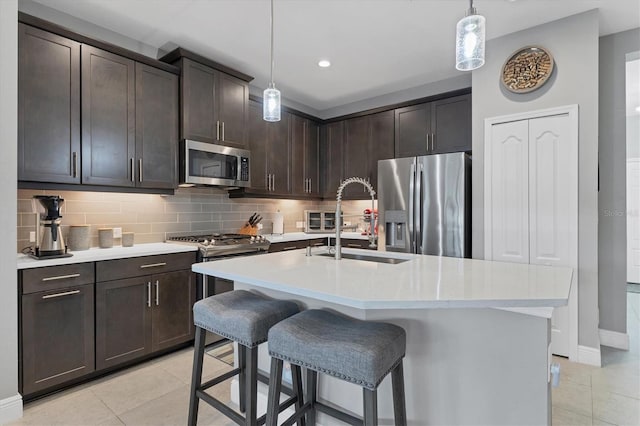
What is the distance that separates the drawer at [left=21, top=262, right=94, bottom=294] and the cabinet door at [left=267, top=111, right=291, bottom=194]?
2.19 metres

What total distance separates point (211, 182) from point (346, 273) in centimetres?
211

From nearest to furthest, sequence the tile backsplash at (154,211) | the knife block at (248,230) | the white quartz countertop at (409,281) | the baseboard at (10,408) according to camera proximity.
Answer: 1. the white quartz countertop at (409,281)
2. the baseboard at (10,408)
3. the tile backsplash at (154,211)
4. the knife block at (248,230)

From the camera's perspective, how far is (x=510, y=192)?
2.89 metres

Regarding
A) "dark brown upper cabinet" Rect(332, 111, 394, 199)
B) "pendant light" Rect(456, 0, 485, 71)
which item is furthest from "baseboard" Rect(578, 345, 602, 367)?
"dark brown upper cabinet" Rect(332, 111, 394, 199)

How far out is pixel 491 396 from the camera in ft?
4.43

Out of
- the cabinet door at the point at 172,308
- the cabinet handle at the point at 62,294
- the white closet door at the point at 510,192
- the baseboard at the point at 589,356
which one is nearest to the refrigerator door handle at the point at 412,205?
the white closet door at the point at 510,192

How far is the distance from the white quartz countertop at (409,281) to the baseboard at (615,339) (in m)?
2.03

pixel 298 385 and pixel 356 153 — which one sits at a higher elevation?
pixel 356 153

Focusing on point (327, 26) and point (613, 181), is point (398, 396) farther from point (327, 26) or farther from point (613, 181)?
point (613, 181)

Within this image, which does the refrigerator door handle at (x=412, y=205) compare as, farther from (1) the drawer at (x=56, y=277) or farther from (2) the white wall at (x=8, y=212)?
(2) the white wall at (x=8, y=212)

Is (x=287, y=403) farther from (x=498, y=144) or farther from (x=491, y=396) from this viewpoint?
(x=498, y=144)

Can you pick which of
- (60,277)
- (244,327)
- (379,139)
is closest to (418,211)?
(379,139)

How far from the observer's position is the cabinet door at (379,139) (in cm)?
414

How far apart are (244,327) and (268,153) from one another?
2.85m
